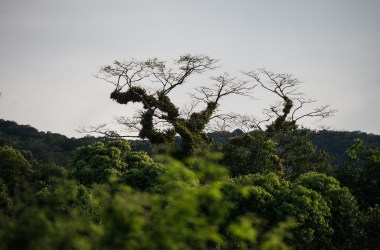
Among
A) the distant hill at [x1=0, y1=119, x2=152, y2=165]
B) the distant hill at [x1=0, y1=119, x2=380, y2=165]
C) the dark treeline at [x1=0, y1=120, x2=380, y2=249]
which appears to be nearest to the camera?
the dark treeline at [x1=0, y1=120, x2=380, y2=249]

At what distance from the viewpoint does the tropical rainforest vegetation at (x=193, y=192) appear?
464 cm

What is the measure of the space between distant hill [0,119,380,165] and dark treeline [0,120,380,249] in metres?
26.5

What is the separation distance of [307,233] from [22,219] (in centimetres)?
1458

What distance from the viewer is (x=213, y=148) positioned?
25.7 meters

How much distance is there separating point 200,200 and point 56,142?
76.8m

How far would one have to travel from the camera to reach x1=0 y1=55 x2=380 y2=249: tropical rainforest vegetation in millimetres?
4641

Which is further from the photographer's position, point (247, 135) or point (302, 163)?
point (302, 163)

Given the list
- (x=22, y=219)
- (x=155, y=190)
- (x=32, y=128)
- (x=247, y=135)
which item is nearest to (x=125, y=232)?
(x=22, y=219)

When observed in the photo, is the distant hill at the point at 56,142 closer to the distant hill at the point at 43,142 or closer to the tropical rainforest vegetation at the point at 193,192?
the distant hill at the point at 43,142

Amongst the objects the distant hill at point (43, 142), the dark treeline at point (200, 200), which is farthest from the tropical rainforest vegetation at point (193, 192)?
the distant hill at point (43, 142)

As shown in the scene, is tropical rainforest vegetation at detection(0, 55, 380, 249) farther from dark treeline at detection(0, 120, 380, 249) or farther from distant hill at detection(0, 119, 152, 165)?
distant hill at detection(0, 119, 152, 165)

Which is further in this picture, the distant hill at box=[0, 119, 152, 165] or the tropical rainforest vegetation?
the distant hill at box=[0, 119, 152, 165]

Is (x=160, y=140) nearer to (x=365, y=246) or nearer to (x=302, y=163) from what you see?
(x=302, y=163)

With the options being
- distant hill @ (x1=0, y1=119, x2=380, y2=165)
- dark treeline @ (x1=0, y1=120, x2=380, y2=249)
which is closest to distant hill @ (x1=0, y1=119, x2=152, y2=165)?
distant hill @ (x1=0, y1=119, x2=380, y2=165)
